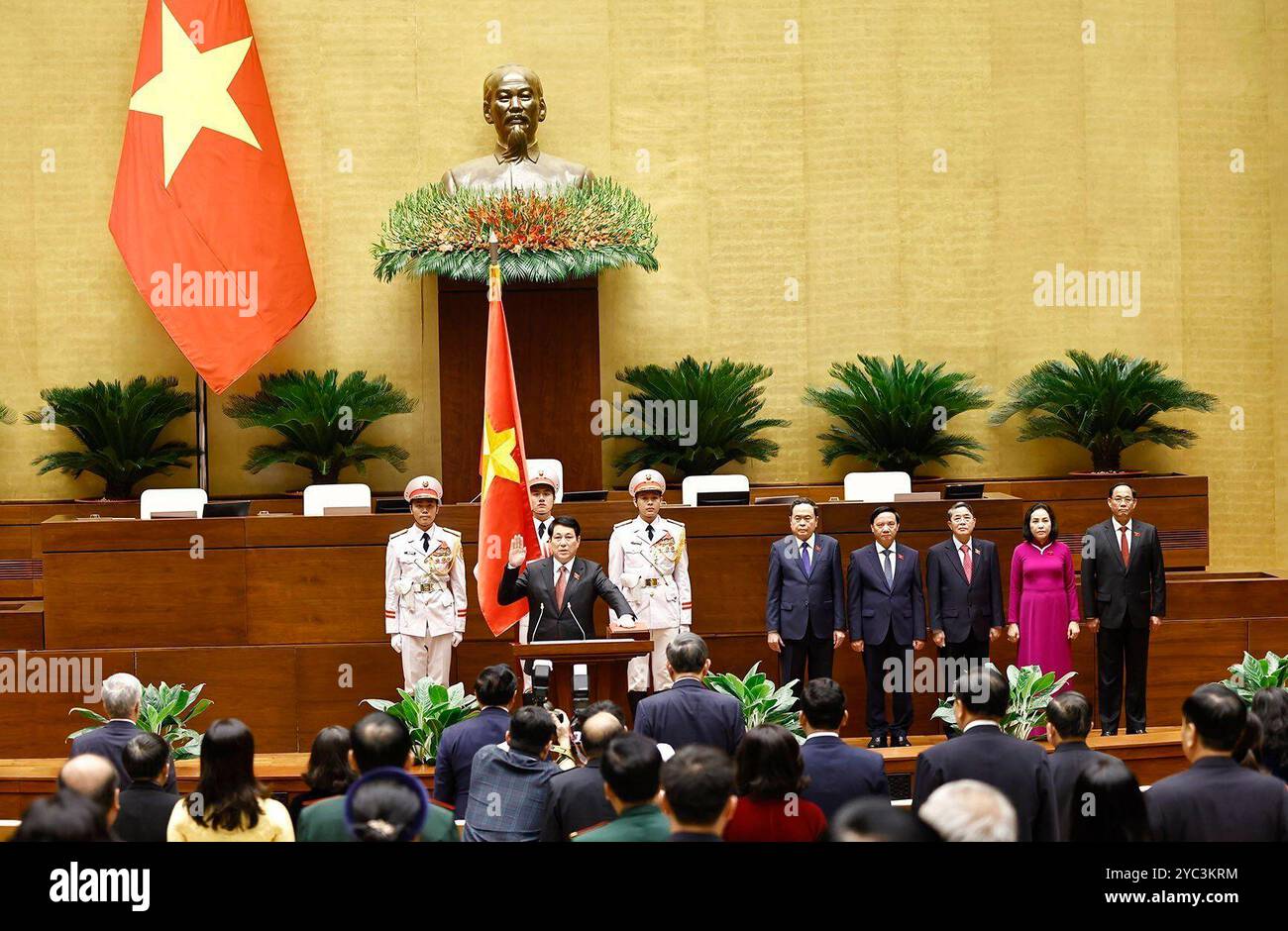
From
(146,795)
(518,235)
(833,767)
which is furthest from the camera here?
(518,235)

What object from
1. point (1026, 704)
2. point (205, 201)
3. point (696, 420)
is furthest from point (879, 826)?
point (205, 201)

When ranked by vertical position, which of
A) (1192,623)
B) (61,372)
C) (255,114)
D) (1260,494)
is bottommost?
(1192,623)

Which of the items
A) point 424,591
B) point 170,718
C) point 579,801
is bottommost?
point 170,718

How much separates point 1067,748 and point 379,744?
2031mm

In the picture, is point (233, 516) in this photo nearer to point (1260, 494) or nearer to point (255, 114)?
point (255, 114)

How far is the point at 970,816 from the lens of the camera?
265 centimetres

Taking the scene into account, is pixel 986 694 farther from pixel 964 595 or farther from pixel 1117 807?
pixel 964 595

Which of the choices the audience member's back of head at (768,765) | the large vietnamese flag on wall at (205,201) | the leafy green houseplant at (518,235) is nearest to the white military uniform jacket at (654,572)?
the leafy green houseplant at (518,235)

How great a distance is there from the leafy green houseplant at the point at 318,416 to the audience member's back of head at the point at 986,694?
21.1 feet

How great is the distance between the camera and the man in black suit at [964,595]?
25.2 ft
